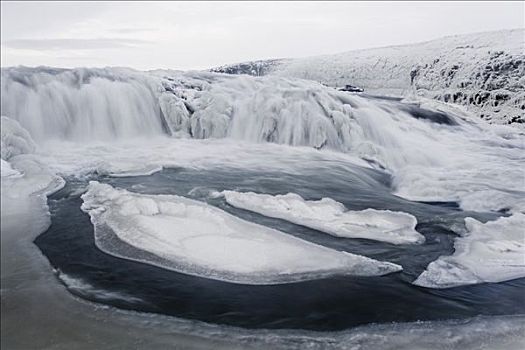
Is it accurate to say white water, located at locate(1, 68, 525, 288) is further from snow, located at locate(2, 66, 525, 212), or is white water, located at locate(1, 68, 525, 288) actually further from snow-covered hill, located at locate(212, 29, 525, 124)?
snow-covered hill, located at locate(212, 29, 525, 124)

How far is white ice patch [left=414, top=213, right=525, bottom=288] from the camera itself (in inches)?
76.5

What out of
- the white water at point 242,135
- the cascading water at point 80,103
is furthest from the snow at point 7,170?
the white water at point 242,135

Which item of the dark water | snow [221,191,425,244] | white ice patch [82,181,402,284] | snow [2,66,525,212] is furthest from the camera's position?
snow [2,66,525,212]

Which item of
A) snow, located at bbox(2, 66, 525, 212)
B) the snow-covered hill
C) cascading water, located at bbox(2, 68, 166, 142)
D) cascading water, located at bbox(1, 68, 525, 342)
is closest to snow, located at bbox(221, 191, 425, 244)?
cascading water, located at bbox(1, 68, 525, 342)

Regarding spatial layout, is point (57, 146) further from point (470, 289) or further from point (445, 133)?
point (445, 133)

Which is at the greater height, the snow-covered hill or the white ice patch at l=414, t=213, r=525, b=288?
the snow-covered hill

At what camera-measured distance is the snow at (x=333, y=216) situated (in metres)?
2.31

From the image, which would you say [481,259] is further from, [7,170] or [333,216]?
[7,170]

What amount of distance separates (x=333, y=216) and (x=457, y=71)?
832 cm

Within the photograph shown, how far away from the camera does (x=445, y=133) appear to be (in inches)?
225

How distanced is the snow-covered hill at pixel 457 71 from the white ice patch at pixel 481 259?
2.83 metres

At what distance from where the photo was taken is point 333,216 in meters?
2.50

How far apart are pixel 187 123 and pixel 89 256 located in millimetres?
2477

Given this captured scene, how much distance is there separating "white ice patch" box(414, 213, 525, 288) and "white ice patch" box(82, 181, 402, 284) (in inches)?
7.4
